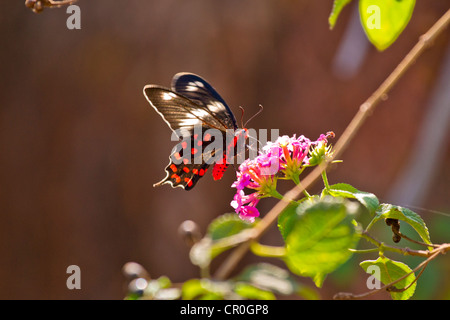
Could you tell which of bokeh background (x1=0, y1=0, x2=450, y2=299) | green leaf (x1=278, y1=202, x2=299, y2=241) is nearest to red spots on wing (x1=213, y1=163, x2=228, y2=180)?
green leaf (x1=278, y1=202, x2=299, y2=241)

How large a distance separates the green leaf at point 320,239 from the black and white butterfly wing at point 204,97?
2.07 ft

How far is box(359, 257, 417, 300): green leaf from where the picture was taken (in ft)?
3.16

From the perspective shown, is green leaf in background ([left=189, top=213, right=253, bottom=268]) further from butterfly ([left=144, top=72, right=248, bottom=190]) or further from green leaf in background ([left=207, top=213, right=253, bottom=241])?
butterfly ([left=144, top=72, right=248, bottom=190])

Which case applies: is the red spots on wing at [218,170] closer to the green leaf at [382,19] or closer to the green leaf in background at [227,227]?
the green leaf in background at [227,227]

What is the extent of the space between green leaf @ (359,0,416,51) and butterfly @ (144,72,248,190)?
53cm

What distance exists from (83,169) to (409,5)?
147 inches

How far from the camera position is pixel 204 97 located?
130 cm

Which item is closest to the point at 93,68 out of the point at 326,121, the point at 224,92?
the point at 224,92

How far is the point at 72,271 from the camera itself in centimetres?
409

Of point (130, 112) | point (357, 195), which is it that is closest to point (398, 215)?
point (357, 195)

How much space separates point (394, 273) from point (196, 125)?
0.63 meters

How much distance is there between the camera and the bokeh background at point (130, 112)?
12.7 feet

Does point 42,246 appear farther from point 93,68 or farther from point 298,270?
point 298,270

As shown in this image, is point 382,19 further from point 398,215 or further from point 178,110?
point 178,110
